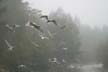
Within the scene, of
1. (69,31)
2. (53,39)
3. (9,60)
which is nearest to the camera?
(9,60)

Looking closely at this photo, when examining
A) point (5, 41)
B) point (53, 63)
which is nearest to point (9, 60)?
point (5, 41)

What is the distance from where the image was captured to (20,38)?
13.5 metres

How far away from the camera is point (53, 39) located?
18125 mm

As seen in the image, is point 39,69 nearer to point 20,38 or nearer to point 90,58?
point 20,38

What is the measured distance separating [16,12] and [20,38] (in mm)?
1493

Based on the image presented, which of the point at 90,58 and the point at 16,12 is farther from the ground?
the point at 90,58

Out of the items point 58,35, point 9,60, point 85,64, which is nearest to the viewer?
point 9,60

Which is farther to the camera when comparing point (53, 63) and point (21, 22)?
point (53, 63)

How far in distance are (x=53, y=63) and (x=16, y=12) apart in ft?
10.1

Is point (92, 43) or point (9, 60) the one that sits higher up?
point (92, 43)

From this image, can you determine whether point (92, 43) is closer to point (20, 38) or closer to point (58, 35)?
point (58, 35)

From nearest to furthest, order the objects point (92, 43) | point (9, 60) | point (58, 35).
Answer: point (9, 60) < point (58, 35) < point (92, 43)

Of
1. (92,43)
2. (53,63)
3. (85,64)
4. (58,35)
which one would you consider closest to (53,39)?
(58,35)

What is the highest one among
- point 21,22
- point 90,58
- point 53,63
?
point 90,58
